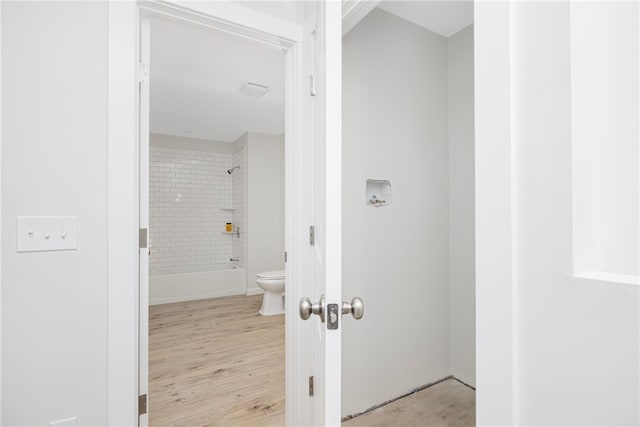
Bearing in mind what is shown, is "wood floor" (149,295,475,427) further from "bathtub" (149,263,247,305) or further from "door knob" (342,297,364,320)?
"door knob" (342,297,364,320)

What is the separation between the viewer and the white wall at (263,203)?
4879 mm

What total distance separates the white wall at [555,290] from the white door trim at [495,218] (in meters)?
0.02

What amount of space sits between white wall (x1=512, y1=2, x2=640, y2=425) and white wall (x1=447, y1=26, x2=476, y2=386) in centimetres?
155

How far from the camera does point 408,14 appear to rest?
6.75 ft

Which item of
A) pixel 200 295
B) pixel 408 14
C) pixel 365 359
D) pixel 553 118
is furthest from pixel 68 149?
pixel 200 295

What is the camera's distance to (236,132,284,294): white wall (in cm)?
488

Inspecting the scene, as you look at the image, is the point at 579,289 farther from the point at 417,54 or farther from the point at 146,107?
the point at 417,54

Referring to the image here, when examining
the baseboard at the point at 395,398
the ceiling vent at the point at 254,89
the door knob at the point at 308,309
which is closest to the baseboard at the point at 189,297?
the ceiling vent at the point at 254,89

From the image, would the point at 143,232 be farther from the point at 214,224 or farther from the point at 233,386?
the point at 214,224

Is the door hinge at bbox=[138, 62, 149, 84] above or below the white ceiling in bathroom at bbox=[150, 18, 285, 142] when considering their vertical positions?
below

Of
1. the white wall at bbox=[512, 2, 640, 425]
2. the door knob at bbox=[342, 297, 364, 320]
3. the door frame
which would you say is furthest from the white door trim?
the door frame

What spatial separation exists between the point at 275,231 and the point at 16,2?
4.12 metres

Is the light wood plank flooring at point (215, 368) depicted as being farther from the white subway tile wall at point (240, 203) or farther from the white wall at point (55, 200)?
the white subway tile wall at point (240, 203)

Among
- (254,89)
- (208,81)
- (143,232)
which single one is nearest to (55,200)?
(143,232)
